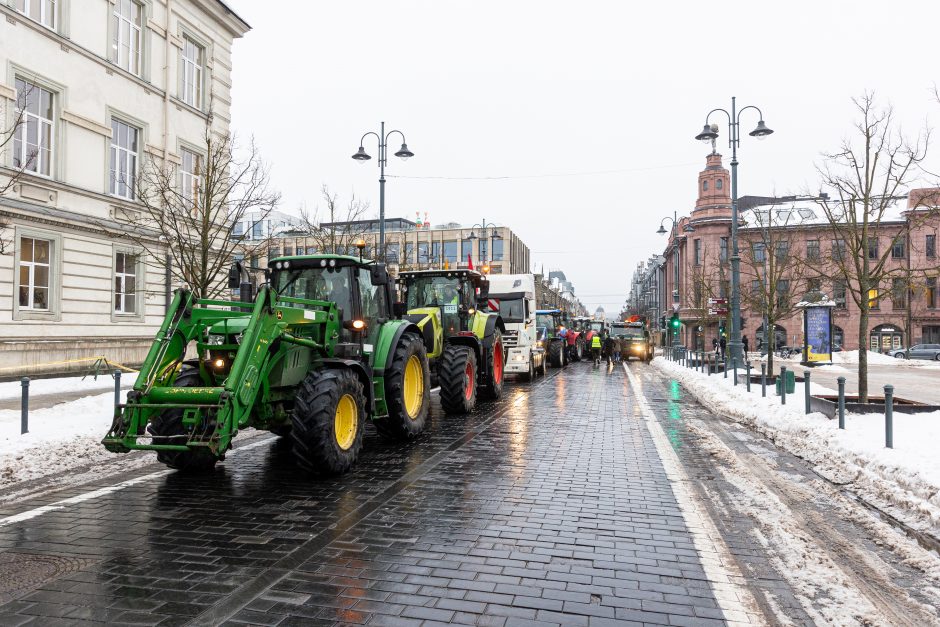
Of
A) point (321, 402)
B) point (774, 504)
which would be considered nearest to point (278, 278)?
point (321, 402)

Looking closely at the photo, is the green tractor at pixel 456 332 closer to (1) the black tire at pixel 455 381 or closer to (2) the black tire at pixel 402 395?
(1) the black tire at pixel 455 381

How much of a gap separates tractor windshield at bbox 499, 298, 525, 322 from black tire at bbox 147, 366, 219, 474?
51.3 feet

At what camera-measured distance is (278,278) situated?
875 cm

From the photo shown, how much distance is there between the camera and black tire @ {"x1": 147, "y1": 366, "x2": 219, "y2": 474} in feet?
21.4

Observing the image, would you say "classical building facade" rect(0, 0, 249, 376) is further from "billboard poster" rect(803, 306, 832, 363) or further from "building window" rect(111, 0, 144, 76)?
"billboard poster" rect(803, 306, 832, 363)

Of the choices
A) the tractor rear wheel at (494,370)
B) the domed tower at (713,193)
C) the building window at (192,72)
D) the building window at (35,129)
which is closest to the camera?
the tractor rear wheel at (494,370)

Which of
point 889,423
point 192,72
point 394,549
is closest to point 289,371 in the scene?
point 394,549

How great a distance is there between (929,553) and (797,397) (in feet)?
30.5

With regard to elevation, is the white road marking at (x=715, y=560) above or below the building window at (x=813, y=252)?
below

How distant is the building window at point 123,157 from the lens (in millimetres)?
21734

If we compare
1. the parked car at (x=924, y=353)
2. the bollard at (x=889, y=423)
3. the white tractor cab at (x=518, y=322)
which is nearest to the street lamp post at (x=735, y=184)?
the white tractor cab at (x=518, y=322)

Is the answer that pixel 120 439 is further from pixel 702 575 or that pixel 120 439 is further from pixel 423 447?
pixel 702 575

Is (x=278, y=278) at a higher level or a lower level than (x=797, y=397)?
higher

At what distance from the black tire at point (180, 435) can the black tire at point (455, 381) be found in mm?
5121
